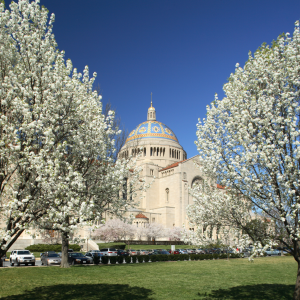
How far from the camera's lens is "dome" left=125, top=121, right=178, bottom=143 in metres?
91.7

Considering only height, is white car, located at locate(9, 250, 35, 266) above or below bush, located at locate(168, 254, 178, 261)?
above

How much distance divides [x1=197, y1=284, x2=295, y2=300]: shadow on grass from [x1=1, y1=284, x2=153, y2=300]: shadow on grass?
9.80 feet

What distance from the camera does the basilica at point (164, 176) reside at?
74.2 m

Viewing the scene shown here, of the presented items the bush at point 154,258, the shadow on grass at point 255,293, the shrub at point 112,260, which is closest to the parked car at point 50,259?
the shrub at point 112,260

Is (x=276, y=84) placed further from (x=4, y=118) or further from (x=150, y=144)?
(x=150, y=144)

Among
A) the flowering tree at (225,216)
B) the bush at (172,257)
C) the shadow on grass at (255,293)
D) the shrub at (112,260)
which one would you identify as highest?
the flowering tree at (225,216)

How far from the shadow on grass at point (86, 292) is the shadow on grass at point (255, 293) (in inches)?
118

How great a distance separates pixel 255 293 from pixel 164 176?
67.8 m

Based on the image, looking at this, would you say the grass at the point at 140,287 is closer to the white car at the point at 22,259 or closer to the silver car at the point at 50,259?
the silver car at the point at 50,259

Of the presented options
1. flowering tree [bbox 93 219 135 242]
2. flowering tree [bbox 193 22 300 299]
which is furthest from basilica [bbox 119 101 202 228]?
flowering tree [bbox 193 22 300 299]

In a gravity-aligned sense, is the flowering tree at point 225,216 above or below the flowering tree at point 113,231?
above

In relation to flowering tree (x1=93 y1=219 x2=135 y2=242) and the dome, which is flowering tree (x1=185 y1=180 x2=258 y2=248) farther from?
the dome

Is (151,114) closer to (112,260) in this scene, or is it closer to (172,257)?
(172,257)

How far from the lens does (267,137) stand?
1023 cm
